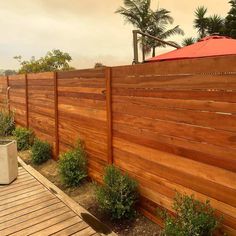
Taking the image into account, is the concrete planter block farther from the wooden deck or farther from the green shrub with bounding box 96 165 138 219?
the green shrub with bounding box 96 165 138 219

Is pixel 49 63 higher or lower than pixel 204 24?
lower

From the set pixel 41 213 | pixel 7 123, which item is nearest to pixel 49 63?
pixel 7 123

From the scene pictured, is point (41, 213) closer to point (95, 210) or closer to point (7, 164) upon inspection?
point (95, 210)

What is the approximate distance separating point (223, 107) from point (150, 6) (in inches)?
1103

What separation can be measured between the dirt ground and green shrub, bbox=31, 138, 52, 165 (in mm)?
313

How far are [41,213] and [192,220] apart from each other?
87.9 inches

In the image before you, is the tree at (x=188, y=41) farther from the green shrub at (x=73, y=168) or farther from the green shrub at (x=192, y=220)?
the green shrub at (x=192, y=220)

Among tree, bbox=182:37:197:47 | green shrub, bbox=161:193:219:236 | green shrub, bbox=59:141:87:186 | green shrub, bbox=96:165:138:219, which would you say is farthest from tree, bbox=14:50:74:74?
green shrub, bbox=161:193:219:236

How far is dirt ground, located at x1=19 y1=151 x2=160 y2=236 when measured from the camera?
3.79 metres

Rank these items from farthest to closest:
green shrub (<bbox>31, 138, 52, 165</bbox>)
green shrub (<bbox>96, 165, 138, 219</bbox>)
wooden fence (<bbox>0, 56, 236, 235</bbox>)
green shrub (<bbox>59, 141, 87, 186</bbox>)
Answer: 1. green shrub (<bbox>31, 138, 52, 165</bbox>)
2. green shrub (<bbox>59, 141, 87, 186</bbox>)
3. green shrub (<bbox>96, 165, 138, 219</bbox>)
4. wooden fence (<bbox>0, 56, 236, 235</bbox>)

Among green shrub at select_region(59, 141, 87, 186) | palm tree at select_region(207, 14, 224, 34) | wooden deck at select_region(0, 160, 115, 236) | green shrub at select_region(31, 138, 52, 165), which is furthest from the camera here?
palm tree at select_region(207, 14, 224, 34)

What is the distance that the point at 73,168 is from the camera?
5293 millimetres

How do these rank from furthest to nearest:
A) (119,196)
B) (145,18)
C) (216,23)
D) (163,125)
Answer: (145,18) → (216,23) → (119,196) → (163,125)

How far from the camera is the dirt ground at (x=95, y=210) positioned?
149 inches
